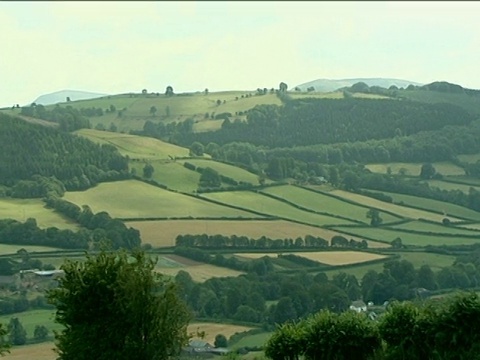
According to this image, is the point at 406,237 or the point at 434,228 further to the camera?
the point at 434,228

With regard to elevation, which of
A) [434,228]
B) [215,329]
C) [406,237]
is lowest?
[215,329]

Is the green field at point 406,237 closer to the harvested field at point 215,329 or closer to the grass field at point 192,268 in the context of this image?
the grass field at point 192,268

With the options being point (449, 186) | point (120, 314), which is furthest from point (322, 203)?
point (120, 314)

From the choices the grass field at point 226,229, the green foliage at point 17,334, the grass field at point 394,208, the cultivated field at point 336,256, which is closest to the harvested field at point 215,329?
the green foliage at point 17,334

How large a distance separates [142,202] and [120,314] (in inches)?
2529

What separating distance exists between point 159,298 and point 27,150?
271 feet

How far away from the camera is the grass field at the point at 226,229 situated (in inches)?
3258

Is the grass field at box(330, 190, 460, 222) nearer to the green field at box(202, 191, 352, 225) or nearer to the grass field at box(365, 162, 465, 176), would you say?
the green field at box(202, 191, 352, 225)

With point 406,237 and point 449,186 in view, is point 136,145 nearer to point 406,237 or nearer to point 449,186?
point 449,186

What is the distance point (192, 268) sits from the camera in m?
73.2

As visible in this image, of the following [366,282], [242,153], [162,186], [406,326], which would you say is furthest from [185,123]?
[406,326]

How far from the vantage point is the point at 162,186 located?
101938 millimetres

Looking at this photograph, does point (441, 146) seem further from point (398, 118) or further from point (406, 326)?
point (406, 326)

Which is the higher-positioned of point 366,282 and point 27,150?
point 27,150
